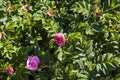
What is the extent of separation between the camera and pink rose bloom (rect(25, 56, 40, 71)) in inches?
119

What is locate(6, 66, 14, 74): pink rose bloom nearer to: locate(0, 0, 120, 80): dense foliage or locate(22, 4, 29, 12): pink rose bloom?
locate(0, 0, 120, 80): dense foliage

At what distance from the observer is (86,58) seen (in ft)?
10.2

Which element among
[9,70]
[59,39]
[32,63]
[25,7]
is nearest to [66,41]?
[59,39]

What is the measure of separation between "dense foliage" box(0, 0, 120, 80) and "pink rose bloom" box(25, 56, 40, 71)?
0.16ft

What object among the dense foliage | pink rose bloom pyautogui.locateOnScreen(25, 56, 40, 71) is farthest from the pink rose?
pink rose bloom pyautogui.locateOnScreen(25, 56, 40, 71)

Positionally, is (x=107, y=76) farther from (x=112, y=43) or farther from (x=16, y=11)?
(x=16, y=11)

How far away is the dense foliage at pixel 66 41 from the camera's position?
3031 millimetres

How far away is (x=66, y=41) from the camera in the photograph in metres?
3.09

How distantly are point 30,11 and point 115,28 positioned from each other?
884 millimetres

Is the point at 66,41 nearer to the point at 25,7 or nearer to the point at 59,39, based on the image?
the point at 59,39

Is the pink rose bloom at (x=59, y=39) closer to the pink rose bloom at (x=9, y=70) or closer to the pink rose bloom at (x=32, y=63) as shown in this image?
the pink rose bloom at (x=32, y=63)

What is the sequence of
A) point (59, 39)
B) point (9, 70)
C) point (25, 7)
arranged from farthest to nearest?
1. point (25, 7)
2. point (9, 70)
3. point (59, 39)

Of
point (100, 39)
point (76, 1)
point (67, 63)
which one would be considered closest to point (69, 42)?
point (67, 63)

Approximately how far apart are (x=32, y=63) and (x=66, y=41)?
361mm
